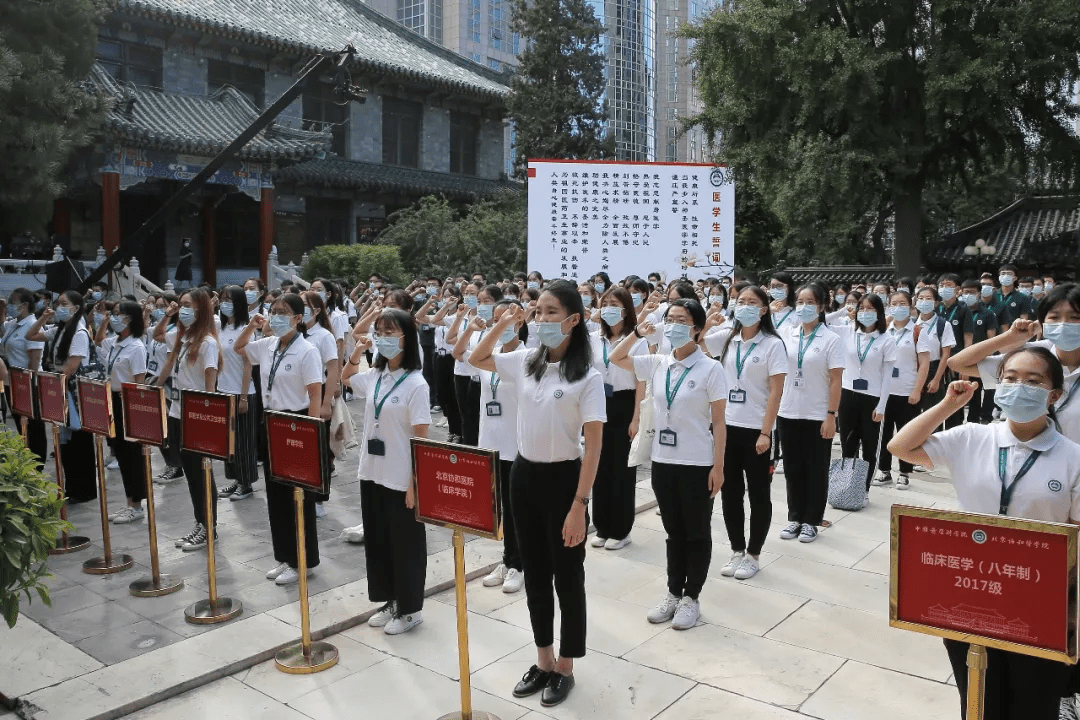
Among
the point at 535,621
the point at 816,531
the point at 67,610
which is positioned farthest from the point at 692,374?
the point at 67,610

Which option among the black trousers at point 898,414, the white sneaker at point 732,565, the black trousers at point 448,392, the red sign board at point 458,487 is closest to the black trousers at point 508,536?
the white sneaker at point 732,565

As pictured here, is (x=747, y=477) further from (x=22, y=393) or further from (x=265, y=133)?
(x=265, y=133)

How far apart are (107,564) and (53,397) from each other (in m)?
1.19

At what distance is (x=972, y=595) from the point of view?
237 centimetres

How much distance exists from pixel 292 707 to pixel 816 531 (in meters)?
3.76

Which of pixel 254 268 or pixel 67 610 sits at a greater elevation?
pixel 254 268

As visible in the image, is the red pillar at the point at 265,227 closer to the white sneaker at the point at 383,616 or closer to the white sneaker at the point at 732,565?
the white sneaker at the point at 383,616

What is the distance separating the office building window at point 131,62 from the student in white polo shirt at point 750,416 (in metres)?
18.5

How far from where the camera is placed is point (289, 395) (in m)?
5.52

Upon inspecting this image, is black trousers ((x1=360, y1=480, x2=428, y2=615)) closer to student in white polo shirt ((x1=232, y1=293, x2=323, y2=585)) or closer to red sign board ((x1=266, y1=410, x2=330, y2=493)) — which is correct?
red sign board ((x1=266, y1=410, x2=330, y2=493))

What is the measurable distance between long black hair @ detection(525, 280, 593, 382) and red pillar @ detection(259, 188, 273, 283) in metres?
17.5

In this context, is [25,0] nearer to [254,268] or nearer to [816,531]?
[816,531]

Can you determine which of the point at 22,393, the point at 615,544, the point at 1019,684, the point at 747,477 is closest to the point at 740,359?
the point at 747,477

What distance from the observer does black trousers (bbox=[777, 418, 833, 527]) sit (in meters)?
5.94
